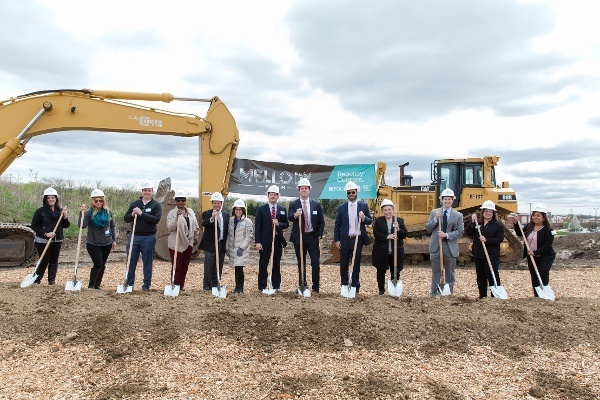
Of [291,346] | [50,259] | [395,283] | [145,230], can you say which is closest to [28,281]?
[50,259]

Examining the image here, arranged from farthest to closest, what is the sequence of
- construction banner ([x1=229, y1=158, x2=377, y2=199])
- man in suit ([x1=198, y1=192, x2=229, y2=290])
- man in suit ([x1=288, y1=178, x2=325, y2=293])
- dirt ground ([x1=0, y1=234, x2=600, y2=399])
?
construction banner ([x1=229, y1=158, x2=377, y2=199])
man in suit ([x1=288, y1=178, x2=325, y2=293])
man in suit ([x1=198, y1=192, x2=229, y2=290])
dirt ground ([x1=0, y1=234, x2=600, y2=399])

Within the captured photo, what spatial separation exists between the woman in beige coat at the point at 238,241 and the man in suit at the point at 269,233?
0.56 feet

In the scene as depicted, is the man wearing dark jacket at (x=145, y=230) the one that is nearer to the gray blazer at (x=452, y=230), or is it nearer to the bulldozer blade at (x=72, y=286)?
the bulldozer blade at (x=72, y=286)

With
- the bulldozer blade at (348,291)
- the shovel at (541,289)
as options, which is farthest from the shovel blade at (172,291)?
the shovel at (541,289)

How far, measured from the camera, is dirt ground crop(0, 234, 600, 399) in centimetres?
416

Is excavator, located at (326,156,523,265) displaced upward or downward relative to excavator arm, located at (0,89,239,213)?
downward

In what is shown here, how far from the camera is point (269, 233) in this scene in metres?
7.41

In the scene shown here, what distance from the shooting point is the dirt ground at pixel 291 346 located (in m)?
4.16

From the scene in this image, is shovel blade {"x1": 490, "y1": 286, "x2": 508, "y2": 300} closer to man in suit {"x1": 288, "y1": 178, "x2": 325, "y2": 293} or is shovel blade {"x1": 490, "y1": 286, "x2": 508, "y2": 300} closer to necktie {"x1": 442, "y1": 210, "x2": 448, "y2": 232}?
necktie {"x1": 442, "y1": 210, "x2": 448, "y2": 232}

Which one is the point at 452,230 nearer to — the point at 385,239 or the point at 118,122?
the point at 385,239

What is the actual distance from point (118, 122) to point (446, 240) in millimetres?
7246

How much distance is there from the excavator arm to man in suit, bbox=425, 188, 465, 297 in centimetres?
555

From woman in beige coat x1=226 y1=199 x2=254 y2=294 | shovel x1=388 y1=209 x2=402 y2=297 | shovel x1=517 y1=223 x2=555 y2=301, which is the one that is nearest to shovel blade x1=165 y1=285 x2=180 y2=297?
woman in beige coat x1=226 y1=199 x2=254 y2=294

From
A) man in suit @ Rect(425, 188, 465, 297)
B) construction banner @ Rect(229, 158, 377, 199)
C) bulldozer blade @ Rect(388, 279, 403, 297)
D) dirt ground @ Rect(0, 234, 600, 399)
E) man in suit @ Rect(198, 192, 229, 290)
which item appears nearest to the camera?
dirt ground @ Rect(0, 234, 600, 399)
